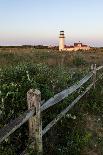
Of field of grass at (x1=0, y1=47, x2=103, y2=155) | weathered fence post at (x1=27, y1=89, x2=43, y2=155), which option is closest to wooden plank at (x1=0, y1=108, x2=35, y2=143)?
weathered fence post at (x1=27, y1=89, x2=43, y2=155)

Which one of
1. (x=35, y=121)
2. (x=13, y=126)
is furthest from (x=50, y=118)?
(x=13, y=126)

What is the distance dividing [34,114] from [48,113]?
1.54 meters

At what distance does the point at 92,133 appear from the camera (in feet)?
26.0

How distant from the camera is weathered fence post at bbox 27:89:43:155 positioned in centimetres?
494

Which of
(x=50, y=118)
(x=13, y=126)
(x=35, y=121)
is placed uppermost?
(x=13, y=126)

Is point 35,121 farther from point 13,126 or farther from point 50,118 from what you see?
point 50,118

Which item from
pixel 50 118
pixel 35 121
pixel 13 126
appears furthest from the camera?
pixel 50 118

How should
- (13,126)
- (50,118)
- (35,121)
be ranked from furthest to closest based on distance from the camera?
1. (50,118)
2. (35,121)
3. (13,126)

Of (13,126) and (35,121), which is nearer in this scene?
(13,126)

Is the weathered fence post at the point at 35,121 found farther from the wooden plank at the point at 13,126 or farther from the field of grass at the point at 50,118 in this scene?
the field of grass at the point at 50,118

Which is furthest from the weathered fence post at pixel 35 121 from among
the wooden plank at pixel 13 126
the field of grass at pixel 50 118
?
the field of grass at pixel 50 118

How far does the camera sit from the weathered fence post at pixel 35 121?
4938 mm

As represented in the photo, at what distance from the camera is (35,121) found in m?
5.03

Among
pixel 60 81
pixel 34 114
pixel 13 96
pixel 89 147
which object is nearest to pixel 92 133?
pixel 89 147
